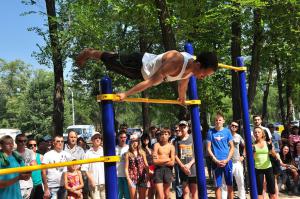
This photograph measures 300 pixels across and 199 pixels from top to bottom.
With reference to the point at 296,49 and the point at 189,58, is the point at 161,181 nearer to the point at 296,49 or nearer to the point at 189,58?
the point at 189,58

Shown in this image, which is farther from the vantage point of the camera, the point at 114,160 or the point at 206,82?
the point at 206,82

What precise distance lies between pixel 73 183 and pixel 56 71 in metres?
7.67

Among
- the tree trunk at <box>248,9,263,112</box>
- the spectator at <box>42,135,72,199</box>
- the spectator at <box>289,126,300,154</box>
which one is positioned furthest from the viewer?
the tree trunk at <box>248,9,263,112</box>

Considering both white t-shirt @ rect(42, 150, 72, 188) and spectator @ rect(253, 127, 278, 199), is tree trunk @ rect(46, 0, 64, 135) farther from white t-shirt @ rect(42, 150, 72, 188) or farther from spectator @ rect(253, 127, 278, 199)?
spectator @ rect(253, 127, 278, 199)

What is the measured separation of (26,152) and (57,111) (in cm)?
665

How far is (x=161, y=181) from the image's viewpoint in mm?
7238

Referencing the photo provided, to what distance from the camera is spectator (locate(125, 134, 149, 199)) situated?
711cm

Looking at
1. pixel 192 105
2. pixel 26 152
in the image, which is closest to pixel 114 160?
pixel 192 105

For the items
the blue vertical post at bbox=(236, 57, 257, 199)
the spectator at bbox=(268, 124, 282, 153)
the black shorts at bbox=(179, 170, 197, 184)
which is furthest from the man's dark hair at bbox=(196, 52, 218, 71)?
the spectator at bbox=(268, 124, 282, 153)

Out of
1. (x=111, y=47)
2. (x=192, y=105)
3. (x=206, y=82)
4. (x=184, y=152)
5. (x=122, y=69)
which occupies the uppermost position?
(x=111, y=47)

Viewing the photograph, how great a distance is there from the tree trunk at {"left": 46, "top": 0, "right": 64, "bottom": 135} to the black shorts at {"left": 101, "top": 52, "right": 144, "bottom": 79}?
29.5 ft

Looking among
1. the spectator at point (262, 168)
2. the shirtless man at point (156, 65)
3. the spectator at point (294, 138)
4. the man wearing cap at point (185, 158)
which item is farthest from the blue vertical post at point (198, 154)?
the spectator at point (294, 138)

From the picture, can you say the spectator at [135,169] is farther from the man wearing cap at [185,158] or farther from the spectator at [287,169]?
the spectator at [287,169]

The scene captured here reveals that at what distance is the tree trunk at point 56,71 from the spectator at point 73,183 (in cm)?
645
